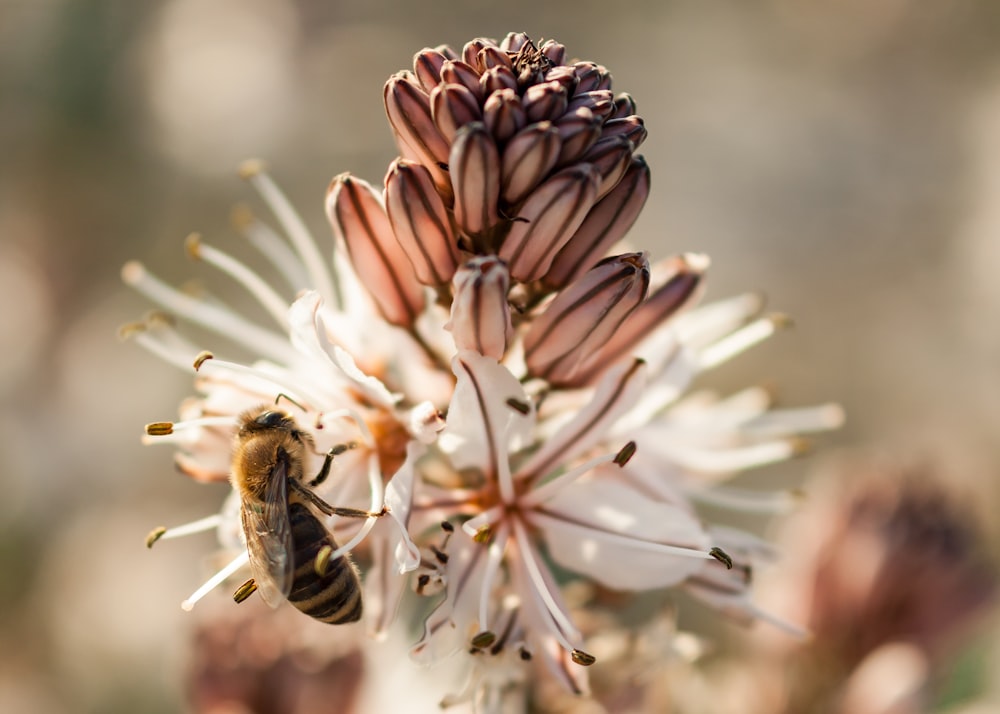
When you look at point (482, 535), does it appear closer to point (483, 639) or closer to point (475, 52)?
point (483, 639)

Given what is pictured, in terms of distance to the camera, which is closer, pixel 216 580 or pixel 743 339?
pixel 216 580

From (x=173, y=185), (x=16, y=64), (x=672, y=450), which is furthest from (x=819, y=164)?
(x=672, y=450)

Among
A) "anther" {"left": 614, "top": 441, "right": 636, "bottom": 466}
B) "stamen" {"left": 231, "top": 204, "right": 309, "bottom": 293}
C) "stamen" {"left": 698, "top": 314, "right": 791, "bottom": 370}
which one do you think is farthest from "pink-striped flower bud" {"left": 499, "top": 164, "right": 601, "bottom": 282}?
"stamen" {"left": 231, "top": 204, "right": 309, "bottom": 293}

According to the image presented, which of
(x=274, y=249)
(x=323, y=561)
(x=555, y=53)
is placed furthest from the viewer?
(x=274, y=249)

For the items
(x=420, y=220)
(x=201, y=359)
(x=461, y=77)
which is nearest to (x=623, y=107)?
(x=461, y=77)

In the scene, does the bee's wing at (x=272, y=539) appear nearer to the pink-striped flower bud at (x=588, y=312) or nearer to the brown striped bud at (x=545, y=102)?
the pink-striped flower bud at (x=588, y=312)

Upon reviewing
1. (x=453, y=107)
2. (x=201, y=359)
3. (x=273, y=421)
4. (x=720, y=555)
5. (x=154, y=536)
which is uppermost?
(x=453, y=107)

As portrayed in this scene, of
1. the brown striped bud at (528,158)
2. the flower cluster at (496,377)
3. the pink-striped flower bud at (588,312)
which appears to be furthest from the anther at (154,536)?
the brown striped bud at (528,158)
